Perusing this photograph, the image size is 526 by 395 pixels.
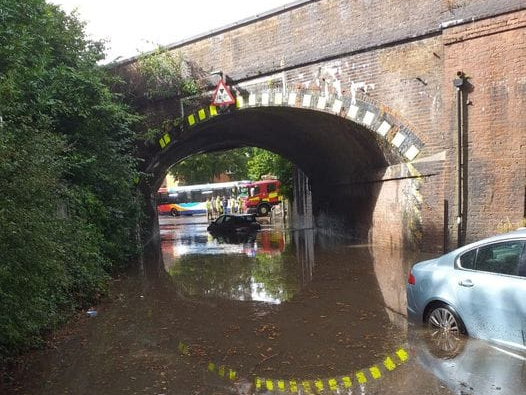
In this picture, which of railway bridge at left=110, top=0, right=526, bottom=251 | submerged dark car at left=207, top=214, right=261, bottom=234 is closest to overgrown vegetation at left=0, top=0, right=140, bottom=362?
railway bridge at left=110, top=0, right=526, bottom=251

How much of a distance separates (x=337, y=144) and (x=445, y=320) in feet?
39.5

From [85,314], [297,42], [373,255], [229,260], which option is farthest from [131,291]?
[297,42]

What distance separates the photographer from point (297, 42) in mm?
13570

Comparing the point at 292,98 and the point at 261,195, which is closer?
the point at 292,98

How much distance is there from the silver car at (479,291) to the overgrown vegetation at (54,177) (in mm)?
4484

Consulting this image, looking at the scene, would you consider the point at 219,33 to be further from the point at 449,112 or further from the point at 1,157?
the point at 1,157

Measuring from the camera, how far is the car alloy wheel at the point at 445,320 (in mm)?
5656

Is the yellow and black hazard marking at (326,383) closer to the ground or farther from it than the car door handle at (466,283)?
closer to the ground

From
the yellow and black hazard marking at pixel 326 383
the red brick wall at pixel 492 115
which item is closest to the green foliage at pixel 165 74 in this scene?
the red brick wall at pixel 492 115

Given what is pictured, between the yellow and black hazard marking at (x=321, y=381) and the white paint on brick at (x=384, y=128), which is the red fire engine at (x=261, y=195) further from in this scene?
the yellow and black hazard marking at (x=321, y=381)

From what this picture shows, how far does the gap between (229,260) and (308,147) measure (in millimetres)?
7806

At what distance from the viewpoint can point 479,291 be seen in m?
5.32

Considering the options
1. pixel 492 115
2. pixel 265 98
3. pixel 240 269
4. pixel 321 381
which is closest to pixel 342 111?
pixel 265 98

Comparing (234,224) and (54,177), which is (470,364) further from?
(234,224)
